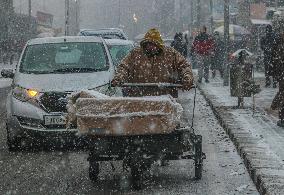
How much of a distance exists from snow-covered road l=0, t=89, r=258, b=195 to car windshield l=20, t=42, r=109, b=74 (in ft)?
4.98

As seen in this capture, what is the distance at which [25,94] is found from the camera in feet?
33.9

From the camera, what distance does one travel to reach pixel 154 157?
739 cm

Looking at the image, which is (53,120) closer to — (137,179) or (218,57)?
(137,179)

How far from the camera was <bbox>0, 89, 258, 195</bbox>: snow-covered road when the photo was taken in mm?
7477

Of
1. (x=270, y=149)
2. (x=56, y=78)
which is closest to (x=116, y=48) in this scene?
(x=56, y=78)

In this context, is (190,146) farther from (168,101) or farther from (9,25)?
(9,25)

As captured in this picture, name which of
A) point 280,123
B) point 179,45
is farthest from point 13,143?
point 179,45

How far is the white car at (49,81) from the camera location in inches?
400

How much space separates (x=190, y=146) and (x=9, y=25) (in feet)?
202

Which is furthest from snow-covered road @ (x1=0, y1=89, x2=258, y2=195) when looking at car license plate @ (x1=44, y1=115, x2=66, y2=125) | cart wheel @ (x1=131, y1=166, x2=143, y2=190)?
car license plate @ (x1=44, y1=115, x2=66, y2=125)

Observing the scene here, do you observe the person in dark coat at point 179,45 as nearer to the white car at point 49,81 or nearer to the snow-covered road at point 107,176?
the white car at point 49,81

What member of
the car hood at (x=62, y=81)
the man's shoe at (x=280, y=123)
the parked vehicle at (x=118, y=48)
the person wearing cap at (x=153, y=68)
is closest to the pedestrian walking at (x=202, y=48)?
the parked vehicle at (x=118, y=48)

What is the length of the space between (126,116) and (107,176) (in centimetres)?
131

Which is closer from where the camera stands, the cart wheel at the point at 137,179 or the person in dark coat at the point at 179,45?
the cart wheel at the point at 137,179
